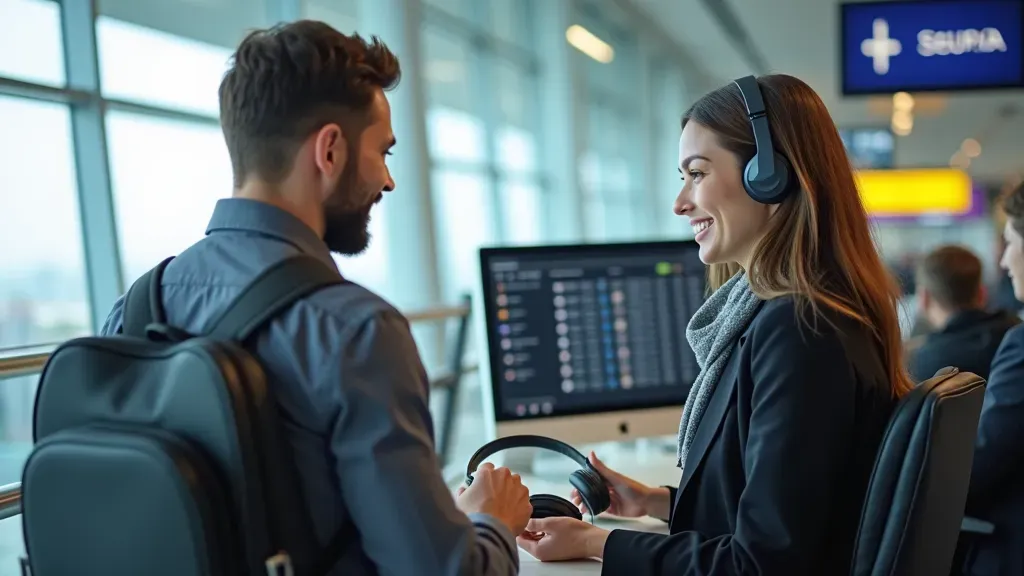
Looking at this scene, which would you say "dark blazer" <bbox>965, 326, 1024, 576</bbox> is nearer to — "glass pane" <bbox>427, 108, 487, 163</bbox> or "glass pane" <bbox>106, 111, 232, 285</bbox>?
"glass pane" <bbox>106, 111, 232, 285</bbox>

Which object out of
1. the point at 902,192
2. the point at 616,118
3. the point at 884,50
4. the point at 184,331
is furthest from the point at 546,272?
the point at 902,192

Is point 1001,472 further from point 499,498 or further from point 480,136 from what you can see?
point 480,136

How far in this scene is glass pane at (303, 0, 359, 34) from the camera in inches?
174

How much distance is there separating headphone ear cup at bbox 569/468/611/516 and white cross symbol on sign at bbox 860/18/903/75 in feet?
11.1

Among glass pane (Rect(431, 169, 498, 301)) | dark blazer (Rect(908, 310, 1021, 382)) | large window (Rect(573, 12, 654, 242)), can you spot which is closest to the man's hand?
dark blazer (Rect(908, 310, 1021, 382))

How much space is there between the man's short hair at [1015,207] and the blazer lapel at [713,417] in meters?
1.30

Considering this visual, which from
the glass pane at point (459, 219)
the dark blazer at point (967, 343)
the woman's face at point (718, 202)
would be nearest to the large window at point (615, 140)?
the glass pane at point (459, 219)

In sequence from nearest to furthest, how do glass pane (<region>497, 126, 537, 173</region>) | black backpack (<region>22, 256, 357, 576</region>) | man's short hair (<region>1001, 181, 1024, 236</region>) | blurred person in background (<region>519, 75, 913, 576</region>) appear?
black backpack (<region>22, 256, 357, 576</region>) < blurred person in background (<region>519, 75, 913, 576</region>) < man's short hair (<region>1001, 181, 1024, 236</region>) < glass pane (<region>497, 126, 537, 173</region>)

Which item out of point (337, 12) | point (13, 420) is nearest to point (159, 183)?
point (13, 420)

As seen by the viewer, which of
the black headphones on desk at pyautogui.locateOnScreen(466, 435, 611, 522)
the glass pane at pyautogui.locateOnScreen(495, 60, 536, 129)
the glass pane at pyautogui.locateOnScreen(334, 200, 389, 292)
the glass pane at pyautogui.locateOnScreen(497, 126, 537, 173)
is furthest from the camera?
the glass pane at pyautogui.locateOnScreen(495, 60, 536, 129)

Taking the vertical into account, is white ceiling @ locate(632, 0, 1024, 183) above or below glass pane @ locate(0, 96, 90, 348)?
above

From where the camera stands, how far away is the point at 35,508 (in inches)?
36.0

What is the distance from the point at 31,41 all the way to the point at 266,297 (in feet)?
7.06

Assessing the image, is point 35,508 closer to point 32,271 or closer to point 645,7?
point 32,271
